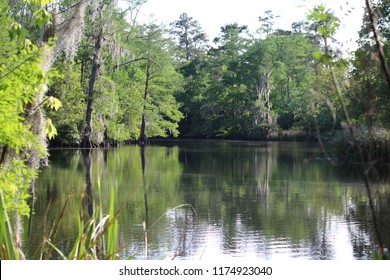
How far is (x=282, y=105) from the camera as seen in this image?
4934 centimetres

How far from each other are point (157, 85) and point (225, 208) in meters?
29.5

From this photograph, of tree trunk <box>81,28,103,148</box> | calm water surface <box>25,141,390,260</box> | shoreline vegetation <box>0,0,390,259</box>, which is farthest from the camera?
tree trunk <box>81,28,103,148</box>

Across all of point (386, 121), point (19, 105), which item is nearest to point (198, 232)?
point (19, 105)

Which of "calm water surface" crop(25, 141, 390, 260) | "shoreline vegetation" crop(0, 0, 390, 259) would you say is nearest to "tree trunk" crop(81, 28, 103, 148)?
"shoreline vegetation" crop(0, 0, 390, 259)

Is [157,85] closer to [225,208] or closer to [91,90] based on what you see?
[91,90]

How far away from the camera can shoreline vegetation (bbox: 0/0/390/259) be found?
4785mm

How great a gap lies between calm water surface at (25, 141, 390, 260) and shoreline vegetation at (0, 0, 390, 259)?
1.11 meters

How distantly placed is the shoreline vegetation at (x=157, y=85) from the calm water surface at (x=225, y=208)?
43.5 inches

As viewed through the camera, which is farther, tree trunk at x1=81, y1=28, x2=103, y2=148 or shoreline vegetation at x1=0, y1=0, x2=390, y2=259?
tree trunk at x1=81, y1=28, x2=103, y2=148

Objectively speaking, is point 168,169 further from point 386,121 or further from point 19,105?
point 19,105

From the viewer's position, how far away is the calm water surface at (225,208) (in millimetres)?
8664

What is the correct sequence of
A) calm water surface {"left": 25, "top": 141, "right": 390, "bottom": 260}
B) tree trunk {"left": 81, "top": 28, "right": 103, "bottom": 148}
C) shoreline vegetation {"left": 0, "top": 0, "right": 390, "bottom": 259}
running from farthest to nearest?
tree trunk {"left": 81, "top": 28, "right": 103, "bottom": 148}, calm water surface {"left": 25, "top": 141, "right": 390, "bottom": 260}, shoreline vegetation {"left": 0, "top": 0, "right": 390, "bottom": 259}

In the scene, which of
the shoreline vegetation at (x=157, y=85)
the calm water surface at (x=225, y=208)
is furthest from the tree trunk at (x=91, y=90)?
the calm water surface at (x=225, y=208)

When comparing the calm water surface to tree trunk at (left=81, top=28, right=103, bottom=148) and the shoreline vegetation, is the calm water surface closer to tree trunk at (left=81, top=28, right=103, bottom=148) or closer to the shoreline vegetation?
the shoreline vegetation
